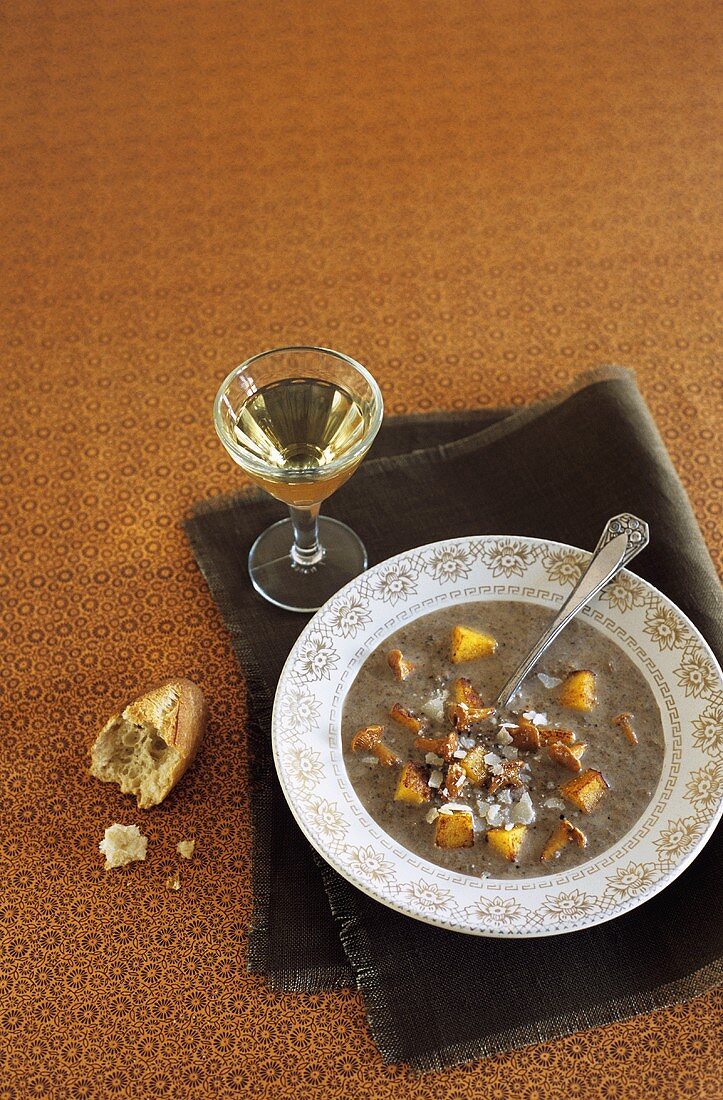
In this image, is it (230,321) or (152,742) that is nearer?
(152,742)

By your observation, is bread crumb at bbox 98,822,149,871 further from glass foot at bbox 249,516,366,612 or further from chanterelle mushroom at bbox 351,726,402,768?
glass foot at bbox 249,516,366,612

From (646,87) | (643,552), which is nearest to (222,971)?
(643,552)

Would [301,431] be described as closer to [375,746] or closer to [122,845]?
[375,746]

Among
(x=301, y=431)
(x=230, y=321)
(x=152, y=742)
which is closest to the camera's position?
(x=152, y=742)

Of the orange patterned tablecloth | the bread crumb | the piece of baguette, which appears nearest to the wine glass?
the orange patterned tablecloth

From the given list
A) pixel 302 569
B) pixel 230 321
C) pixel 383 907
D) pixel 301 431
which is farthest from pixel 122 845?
pixel 230 321

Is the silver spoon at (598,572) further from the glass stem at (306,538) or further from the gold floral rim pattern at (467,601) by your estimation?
the glass stem at (306,538)

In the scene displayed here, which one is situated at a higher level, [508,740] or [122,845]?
[508,740]
